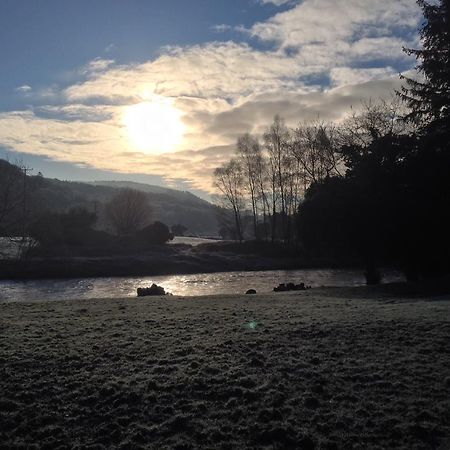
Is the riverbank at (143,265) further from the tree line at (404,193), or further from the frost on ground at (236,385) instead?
the frost on ground at (236,385)

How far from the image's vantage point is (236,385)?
23.6ft

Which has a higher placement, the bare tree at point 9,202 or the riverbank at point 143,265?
the bare tree at point 9,202

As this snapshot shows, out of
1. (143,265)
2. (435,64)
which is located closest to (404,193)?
(435,64)

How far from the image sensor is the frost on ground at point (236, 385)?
587 centimetres

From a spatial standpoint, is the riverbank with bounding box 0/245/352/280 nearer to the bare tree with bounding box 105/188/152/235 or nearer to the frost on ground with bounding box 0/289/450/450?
the bare tree with bounding box 105/188/152/235

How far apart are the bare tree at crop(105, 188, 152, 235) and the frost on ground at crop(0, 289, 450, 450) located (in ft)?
233

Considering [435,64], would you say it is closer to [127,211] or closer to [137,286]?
[137,286]

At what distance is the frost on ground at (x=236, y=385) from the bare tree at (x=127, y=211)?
7114 centimetres

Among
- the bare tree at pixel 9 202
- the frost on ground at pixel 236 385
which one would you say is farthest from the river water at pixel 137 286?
the frost on ground at pixel 236 385

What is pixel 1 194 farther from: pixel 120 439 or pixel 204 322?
pixel 120 439

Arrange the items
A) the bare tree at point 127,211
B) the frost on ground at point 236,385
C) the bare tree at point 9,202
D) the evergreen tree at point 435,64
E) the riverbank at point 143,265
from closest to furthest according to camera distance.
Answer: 1. the frost on ground at point 236,385
2. the evergreen tree at point 435,64
3. the bare tree at point 9,202
4. the riverbank at point 143,265
5. the bare tree at point 127,211

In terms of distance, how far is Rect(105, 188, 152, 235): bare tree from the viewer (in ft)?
267

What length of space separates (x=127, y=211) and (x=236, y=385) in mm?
78007

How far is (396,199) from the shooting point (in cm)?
2464
